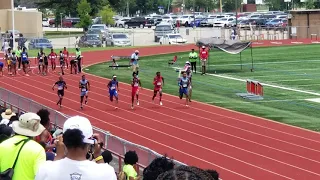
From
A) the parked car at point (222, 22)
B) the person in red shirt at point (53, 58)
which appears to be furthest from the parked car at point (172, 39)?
the parked car at point (222, 22)

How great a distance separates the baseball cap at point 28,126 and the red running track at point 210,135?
1195 centimetres

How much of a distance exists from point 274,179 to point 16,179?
1251cm

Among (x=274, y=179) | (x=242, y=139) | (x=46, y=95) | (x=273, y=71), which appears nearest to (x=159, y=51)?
(x=273, y=71)

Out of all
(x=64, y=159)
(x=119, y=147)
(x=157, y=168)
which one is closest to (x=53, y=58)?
(x=119, y=147)

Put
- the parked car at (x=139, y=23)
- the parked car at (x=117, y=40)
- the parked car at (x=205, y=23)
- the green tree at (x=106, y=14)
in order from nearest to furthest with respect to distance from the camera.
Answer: the parked car at (x=117, y=40) < the green tree at (x=106, y=14) < the parked car at (x=205, y=23) < the parked car at (x=139, y=23)

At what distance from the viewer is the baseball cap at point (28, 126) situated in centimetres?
765

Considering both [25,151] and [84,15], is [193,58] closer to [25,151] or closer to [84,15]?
[25,151]

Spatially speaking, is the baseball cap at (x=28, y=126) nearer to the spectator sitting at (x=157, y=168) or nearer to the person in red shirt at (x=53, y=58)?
the spectator sitting at (x=157, y=168)

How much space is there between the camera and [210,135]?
84.0 ft

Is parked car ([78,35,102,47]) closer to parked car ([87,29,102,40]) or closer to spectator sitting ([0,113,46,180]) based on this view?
parked car ([87,29,102,40])

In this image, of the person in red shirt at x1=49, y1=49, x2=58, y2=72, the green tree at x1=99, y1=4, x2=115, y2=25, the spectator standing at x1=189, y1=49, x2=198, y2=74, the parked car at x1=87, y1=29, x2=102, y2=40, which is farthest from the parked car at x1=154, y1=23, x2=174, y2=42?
the spectator standing at x1=189, y1=49, x2=198, y2=74

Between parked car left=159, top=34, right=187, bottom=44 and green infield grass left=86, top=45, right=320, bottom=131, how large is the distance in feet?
33.7

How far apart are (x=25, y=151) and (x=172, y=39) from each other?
6683 cm

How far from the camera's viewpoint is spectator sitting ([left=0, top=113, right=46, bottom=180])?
7.36m
